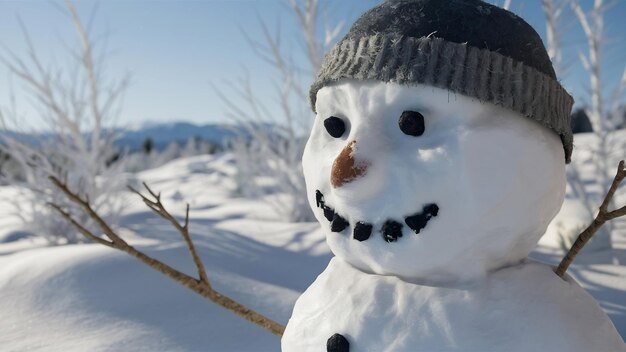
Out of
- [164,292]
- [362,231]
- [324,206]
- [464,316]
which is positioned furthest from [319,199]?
[164,292]

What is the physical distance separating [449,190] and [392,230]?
0.14m

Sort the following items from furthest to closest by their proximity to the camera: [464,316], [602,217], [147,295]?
1. [147,295]
2. [602,217]
3. [464,316]

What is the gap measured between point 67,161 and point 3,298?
2.60m

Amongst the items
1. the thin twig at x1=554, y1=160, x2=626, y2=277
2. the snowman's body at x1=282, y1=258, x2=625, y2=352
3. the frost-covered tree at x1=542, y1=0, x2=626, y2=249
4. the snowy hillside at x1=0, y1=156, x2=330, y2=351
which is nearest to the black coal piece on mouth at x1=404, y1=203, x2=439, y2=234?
the snowman's body at x1=282, y1=258, x2=625, y2=352

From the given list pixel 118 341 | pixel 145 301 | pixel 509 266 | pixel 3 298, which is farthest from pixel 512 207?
pixel 3 298

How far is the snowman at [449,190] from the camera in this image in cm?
98

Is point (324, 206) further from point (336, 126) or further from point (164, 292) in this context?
point (164, 292)

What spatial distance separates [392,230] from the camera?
1031 millimetres

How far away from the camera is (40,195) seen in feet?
14.9

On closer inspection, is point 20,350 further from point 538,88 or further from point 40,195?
point 40,195

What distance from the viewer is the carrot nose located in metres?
1.01

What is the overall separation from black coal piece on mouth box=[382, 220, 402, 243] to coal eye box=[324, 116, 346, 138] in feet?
0.75

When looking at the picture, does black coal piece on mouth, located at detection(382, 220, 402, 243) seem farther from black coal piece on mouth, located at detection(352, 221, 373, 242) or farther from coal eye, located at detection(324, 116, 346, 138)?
coal eye, located at detection(324, 116, 346, 138)

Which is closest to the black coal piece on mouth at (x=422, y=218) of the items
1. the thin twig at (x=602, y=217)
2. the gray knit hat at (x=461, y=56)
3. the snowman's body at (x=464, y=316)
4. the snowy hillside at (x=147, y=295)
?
the snowman's body at (x=464, y=316)
